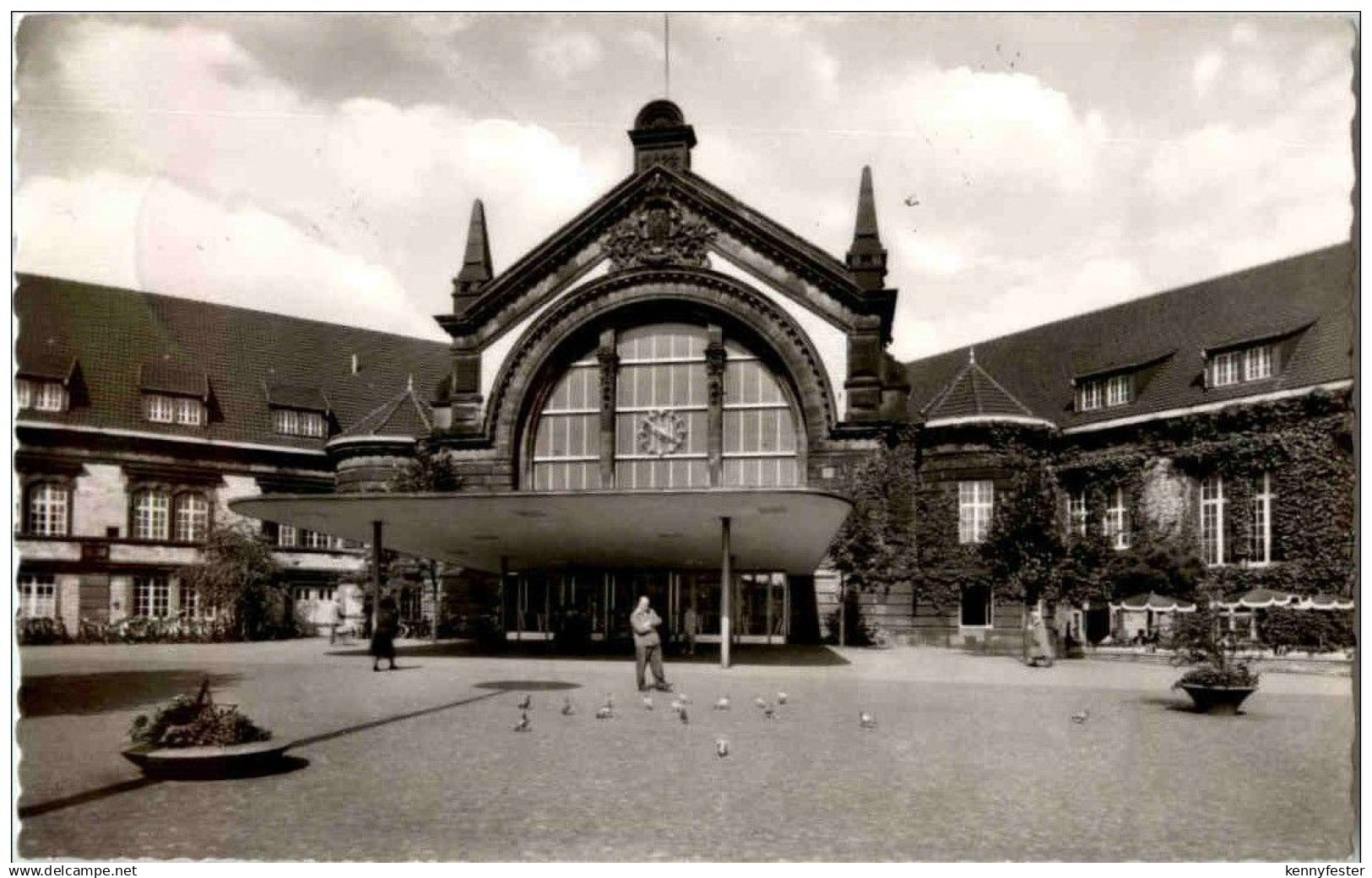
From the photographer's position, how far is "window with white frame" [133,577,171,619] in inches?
1554

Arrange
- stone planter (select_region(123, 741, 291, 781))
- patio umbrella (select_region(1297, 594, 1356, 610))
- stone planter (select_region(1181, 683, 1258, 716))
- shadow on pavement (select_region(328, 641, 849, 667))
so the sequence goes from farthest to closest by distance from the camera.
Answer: patio umbrella (select_region(1297, 594, 1356, 610)), shadow on pavement (select_region(328, 641, 849, 667)), stone planter (select_region(1181, 683, 1258, 716)), stone planter (select_region(123, 741, 291, 781))

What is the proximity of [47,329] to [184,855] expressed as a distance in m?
31.8

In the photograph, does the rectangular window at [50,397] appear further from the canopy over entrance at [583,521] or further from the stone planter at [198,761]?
the stone planter at [198,761]

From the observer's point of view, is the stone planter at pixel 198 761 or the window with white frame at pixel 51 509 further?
the window with white frame at pixel 51 509

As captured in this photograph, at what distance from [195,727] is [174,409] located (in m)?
35.5

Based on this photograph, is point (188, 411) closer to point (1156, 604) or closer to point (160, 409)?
point (160, 409)

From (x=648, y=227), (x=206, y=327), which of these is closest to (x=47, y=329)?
(x=206, y=327)

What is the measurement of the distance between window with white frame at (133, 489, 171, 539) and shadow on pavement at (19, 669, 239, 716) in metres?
19.1

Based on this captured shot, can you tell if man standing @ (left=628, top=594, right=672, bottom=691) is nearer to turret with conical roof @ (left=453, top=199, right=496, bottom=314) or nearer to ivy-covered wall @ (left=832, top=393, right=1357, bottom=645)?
ivy-covered wall @ (left=832, top=393, right=1357, bottom=645)

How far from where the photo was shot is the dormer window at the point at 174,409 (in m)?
42.2

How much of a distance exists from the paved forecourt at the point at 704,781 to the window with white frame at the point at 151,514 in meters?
22.0

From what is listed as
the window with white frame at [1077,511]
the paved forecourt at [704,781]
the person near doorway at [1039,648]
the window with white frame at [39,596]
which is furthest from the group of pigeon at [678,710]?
the window with white frame at [39,596]

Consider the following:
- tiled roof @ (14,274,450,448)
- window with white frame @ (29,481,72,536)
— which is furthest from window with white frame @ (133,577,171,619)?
tiled roof @ (14,274,450,448)

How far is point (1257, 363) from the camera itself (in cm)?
3562
